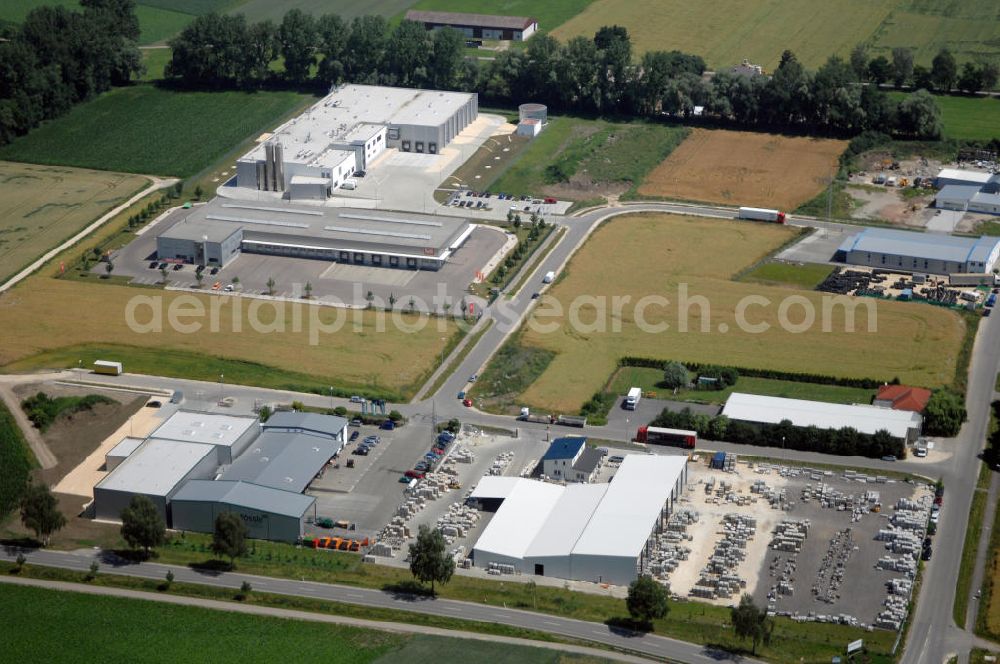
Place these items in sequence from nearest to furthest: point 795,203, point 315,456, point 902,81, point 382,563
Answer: point 382,563 → point 315,456 → point 795,203 → point 902,81

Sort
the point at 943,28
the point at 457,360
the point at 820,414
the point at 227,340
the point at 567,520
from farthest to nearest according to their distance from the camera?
the point at 943,28 → the point at 227,340 → the point at 457,360 → the point at 820,414 → the point at 567,520

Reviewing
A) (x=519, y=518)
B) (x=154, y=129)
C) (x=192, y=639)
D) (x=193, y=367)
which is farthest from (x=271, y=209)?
(x=192, y=639)

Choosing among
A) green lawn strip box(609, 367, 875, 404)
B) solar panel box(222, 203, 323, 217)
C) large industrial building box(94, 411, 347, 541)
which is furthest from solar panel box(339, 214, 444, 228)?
large industrial building box(94, 411, 347, 541)

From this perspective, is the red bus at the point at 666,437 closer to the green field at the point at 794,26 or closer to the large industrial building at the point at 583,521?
the large industrial building at the point at 583,521

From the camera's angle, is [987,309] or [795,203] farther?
[795,203]

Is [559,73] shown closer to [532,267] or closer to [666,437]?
[532,267]

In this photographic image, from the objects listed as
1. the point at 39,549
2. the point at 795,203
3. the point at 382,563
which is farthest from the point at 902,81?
the point at 39,549

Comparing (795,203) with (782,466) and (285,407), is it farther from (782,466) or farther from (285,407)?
(285,407)
